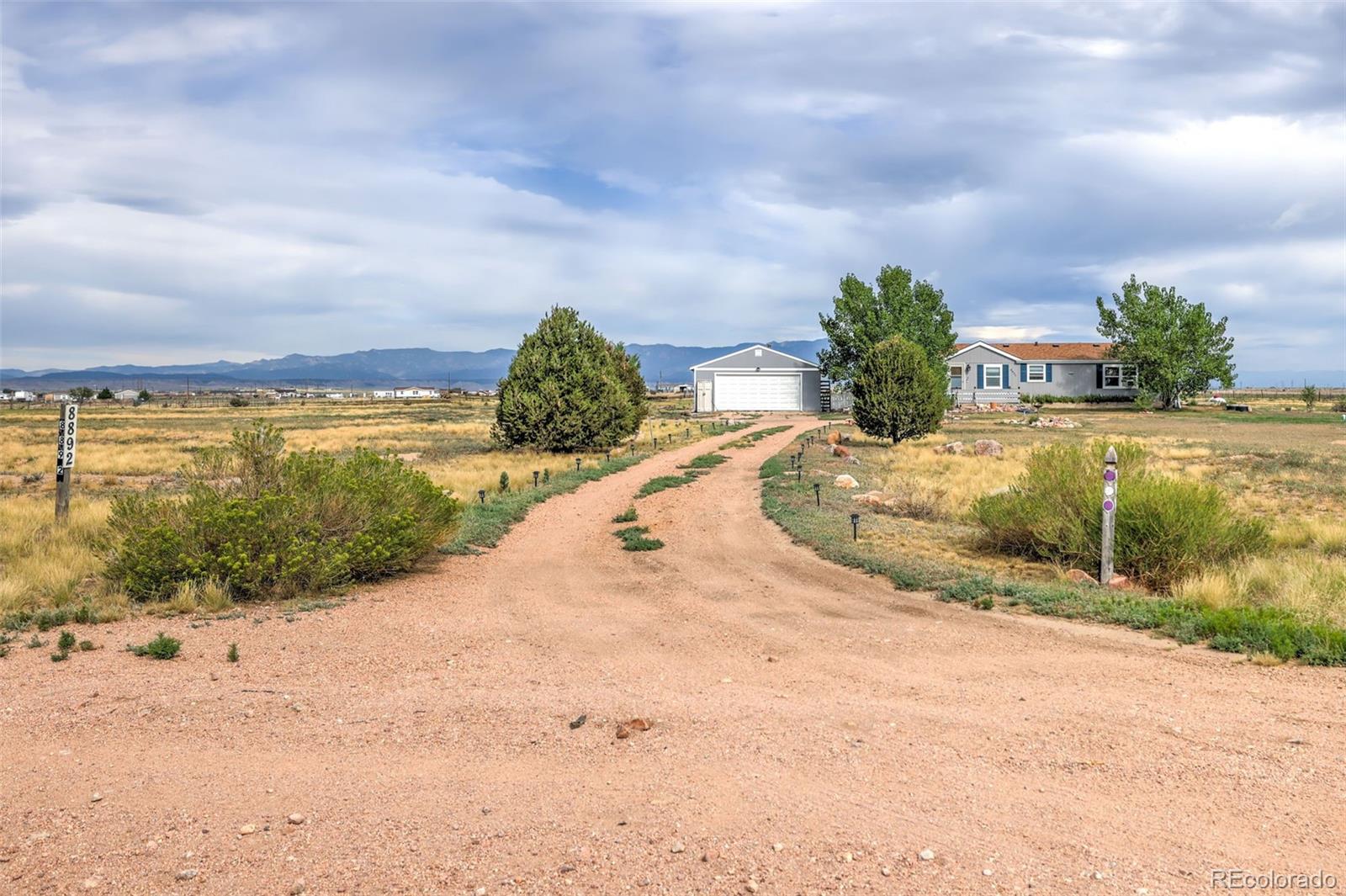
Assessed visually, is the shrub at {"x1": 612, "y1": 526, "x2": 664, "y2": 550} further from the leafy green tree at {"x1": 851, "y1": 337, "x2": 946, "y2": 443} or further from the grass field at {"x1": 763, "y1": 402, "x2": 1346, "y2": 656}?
the leafy green tree at {"x1": 851, "y1": 337, "x2": 946, "y2": 443}

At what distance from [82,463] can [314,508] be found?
25.1 meters

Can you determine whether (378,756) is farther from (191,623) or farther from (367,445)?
(367,445)

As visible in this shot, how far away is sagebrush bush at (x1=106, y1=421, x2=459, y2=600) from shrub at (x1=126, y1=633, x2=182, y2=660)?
1.81m

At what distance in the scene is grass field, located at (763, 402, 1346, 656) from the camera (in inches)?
387

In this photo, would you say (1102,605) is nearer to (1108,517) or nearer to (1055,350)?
(1108,517)

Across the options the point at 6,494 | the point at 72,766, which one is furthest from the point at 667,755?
the point at 6,494

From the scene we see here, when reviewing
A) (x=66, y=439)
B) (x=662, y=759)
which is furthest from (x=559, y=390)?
(x=662, y=759)

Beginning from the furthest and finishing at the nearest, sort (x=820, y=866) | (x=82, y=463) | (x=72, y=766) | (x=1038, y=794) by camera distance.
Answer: (x=82, y=463), (x=72, y=766), (x=1038, y=794), (x=820, y=866)

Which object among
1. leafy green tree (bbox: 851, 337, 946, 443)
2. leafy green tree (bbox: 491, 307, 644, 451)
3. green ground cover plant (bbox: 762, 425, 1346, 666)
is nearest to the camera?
green ground cover plant (bbox: 762, 425, 1346, 666)

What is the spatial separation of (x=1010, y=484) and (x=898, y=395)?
20.3m

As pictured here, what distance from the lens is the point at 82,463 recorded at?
99.2 ft

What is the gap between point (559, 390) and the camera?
1212 inches

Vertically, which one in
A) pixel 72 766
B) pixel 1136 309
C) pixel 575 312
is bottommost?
pixel 72 766

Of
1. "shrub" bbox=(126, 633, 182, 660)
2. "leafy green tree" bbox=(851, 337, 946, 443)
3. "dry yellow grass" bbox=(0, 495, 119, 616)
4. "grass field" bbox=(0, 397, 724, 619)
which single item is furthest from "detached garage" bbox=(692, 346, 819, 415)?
"shrub" bbox=(126, 633, 182, 660)
